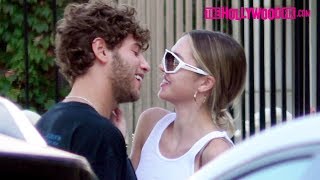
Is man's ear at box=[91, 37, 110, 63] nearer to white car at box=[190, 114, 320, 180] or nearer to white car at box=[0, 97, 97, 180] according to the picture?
white car at box=[190, 114, 320, 180]

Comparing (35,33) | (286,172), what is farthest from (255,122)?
(286,172)

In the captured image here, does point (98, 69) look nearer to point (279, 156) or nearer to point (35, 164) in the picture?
point (279, 156)

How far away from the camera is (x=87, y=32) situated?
3750 mm

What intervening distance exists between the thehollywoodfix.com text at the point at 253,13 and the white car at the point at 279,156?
433cm

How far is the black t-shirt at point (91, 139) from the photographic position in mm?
3377

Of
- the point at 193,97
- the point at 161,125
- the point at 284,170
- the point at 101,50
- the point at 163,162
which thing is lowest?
the point at 163,162

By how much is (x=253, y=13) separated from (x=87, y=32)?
2.92 m

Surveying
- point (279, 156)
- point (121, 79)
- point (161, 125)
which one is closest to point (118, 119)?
point (161, 125)

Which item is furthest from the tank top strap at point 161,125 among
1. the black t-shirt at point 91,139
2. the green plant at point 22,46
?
the green plant at point 22,46

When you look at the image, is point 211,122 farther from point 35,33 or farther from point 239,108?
point 35,33

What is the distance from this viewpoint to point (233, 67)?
4.05 metres

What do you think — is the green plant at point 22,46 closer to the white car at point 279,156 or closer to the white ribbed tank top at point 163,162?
the white ribbed tank top at point 163,162

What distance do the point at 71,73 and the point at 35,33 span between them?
11.0 ft

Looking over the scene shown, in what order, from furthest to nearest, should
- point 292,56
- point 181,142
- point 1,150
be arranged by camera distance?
point 292,56 → point 181,142 → point 1,150
